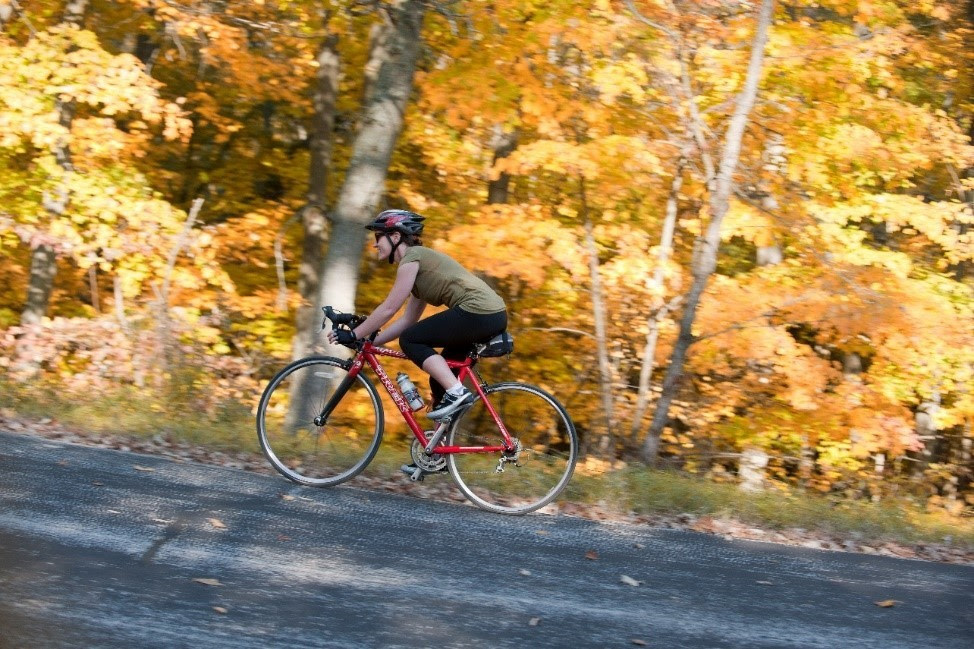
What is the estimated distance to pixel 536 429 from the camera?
7.46 metres

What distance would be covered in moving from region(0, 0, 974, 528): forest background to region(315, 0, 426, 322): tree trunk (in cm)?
2

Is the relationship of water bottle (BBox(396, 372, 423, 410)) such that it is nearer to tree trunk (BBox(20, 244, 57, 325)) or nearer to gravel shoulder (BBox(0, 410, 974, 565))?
gravel shoulder (BBox(0, 410, 974, 565))

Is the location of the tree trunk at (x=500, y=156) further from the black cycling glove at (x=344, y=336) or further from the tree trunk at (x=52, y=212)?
the black cycling glove at (x=344, y=336)

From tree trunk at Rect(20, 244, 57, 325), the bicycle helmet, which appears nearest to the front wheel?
the bicycle helmet

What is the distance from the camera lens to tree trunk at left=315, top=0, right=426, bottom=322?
31.6ft

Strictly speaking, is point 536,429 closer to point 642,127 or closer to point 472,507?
point 472,507

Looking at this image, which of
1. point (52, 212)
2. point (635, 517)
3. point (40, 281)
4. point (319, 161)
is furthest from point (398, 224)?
point (40, 281)

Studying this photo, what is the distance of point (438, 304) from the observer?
6676 millimetres

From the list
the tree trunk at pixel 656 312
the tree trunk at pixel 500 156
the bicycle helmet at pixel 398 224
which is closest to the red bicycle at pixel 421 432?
the bicycle helmet at pixel 398 224

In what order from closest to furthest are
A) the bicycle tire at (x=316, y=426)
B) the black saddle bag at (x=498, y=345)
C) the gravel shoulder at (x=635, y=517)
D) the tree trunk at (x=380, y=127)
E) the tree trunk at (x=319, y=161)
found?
the black saddle bag at (x=498, y=345), the bicycle tire at (x=316, y=426), the gravel shoulder at (x=635, y=517), the tree trunk at (x=380, y=127), the tree trunk at (x=319, y=161)

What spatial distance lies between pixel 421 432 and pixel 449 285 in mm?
1052

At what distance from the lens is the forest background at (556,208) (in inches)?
420

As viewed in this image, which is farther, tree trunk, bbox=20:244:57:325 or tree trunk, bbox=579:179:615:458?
tree trunk, bbox=20:244:57:325

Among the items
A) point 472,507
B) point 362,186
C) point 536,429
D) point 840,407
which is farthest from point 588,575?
point 840,407
